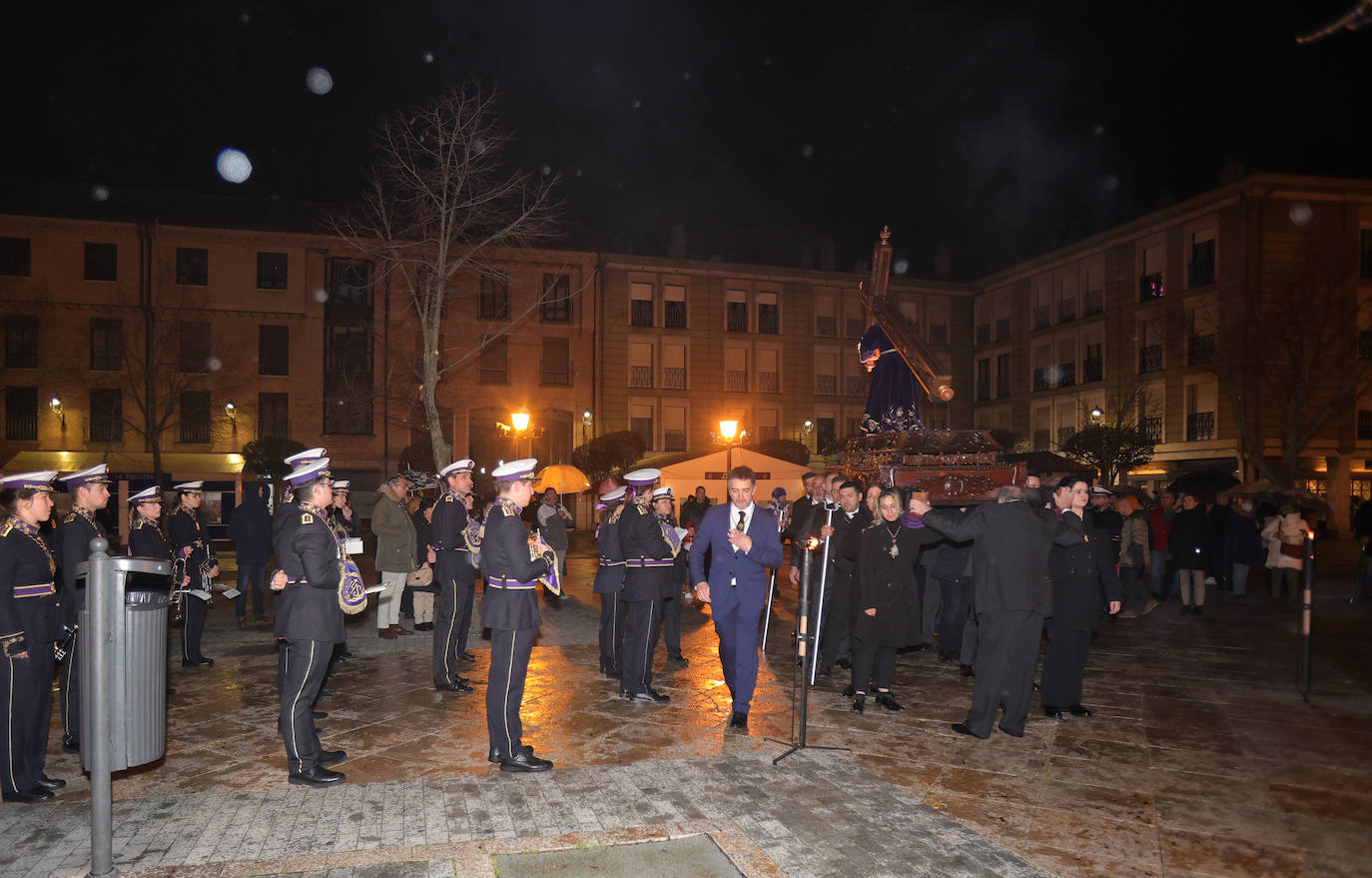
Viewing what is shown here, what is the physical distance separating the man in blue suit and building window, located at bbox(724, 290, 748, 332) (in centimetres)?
3496

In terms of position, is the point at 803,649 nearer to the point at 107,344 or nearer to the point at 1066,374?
the point at 1066,374

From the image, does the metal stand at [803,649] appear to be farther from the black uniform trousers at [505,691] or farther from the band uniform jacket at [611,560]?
the band uniform jacket at [611,560]

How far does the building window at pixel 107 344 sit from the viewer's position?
35.3 metres

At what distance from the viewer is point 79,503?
6.32 metres

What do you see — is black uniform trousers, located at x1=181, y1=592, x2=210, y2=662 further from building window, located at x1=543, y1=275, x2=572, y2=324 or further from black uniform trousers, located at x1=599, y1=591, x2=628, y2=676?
building window, located at x1=543, y1=275, x2=572, y2=324

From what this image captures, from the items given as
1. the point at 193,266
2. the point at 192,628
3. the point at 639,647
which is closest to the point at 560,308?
the point at 193,266

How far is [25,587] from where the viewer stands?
5.20 m

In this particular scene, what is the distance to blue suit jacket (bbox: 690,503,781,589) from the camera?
6840 mm

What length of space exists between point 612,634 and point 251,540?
18.8 ft

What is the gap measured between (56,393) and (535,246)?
18.6 meters

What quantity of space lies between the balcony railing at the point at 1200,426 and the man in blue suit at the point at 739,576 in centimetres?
3141

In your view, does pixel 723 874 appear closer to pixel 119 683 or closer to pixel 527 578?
pixel 527 578

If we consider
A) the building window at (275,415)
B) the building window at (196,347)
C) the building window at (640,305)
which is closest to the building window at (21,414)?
the building window at (196,347)

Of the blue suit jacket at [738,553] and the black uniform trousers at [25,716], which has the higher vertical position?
the blue suit jacket at [738,553]
